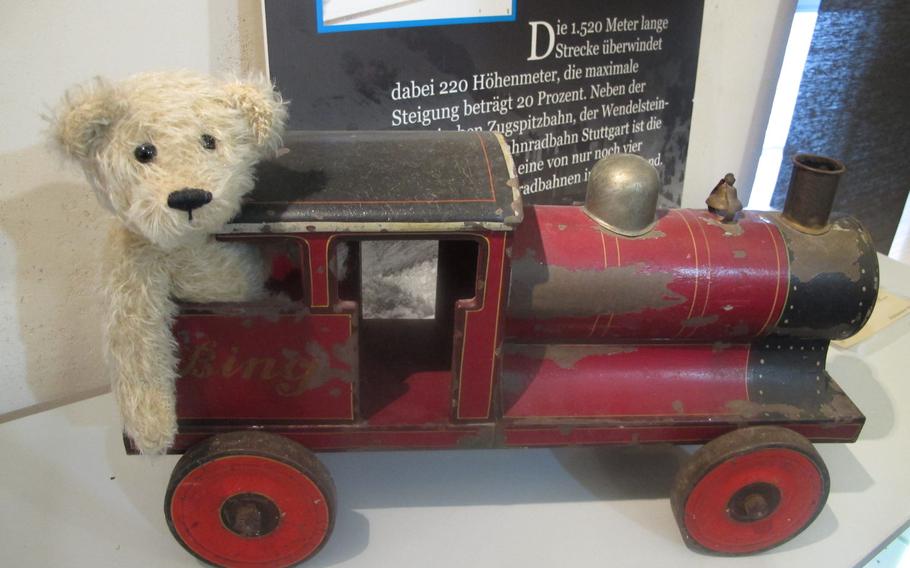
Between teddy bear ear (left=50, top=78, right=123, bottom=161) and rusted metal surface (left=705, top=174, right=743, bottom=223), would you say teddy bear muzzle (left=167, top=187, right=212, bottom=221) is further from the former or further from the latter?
rusted metal surface (left=705, top=174, right=743, bottom=223)

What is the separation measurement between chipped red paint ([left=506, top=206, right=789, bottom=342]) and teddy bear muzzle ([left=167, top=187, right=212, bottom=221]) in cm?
66

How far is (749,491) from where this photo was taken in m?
1.60

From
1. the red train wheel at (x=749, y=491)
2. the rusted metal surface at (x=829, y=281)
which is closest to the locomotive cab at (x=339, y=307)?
the red train wheel at (x=749, y=491)

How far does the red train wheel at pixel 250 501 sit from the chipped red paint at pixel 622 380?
44cm

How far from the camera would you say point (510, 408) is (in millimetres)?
1595

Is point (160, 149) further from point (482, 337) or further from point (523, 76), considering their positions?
point (523, 76)

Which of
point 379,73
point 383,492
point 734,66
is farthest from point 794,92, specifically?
point 383,492

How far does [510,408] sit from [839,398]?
0.76m

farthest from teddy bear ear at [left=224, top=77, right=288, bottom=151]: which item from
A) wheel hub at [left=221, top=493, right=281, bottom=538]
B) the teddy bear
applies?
wheel hub at [left=221, top=493, right=281, bottom=538]

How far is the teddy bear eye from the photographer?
47.0 inches

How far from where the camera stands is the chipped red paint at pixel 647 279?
1.59 meters

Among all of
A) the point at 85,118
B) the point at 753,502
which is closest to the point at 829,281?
the point at 753,502

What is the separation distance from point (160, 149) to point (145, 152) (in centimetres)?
2

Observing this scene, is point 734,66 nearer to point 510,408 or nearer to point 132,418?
point 510,408
